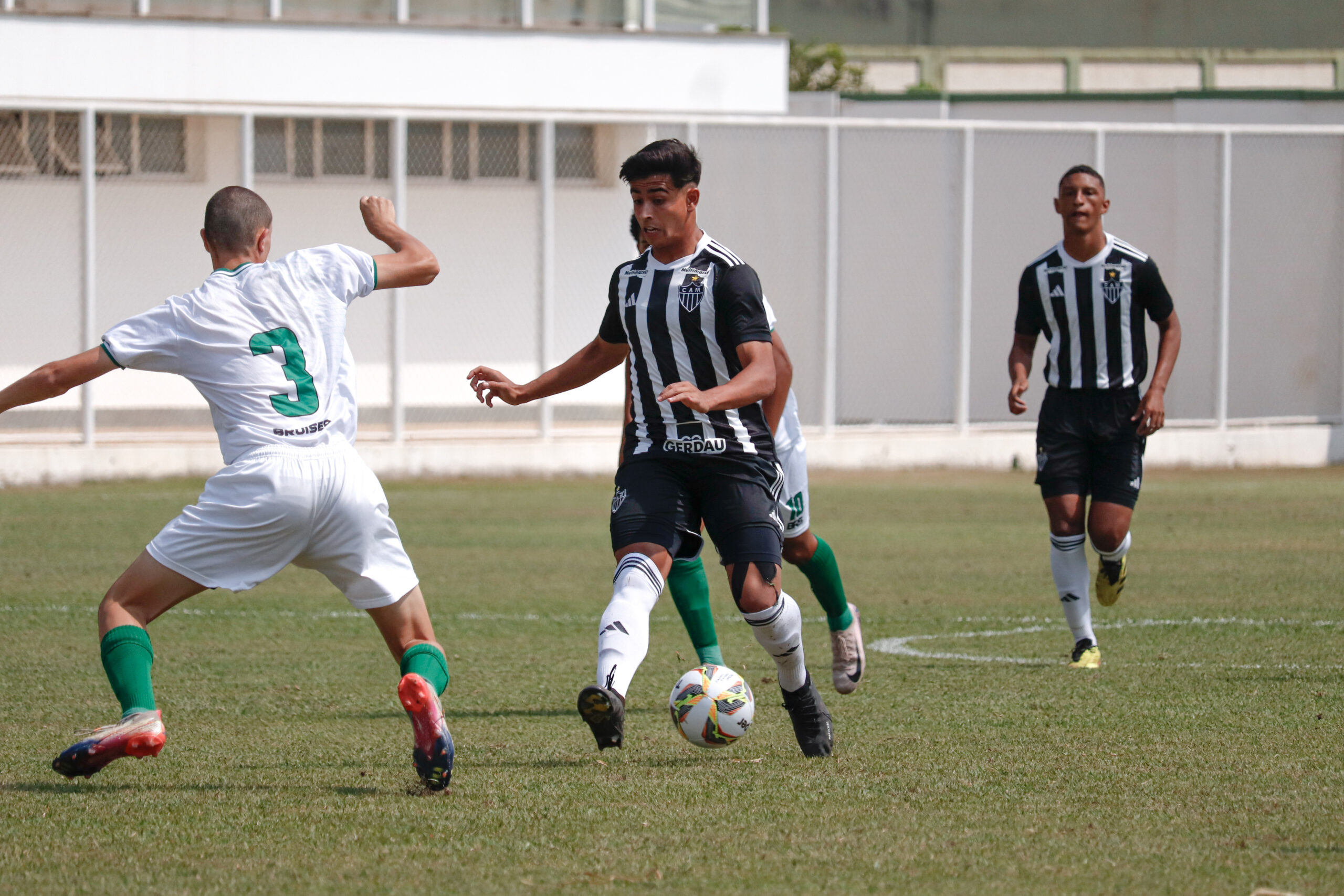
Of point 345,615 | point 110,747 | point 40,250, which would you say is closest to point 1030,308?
point 345,615

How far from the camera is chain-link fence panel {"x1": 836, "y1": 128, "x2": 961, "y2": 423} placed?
802 inches

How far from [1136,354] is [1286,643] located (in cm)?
152

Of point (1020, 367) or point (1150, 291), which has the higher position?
point (1150, 291)

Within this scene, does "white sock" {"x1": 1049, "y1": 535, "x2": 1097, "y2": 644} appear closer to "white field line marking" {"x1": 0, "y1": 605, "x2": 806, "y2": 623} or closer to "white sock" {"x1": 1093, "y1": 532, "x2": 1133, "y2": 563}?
"white sock" {"x1": 1093, "y1": 532, "x2": 1133, "y2": 563}

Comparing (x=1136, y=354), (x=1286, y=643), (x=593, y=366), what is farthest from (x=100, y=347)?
(x=1286, y=643)

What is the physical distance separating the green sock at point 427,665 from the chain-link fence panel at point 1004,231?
54.5 ft

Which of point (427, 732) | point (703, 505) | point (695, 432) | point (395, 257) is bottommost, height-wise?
point (427, 732)

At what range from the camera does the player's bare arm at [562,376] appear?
5.75 meters

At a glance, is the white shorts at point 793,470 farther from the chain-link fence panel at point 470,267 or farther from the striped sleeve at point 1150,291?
the chain-link fence panel at point 470,267

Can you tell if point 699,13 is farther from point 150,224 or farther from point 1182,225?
point 150,224

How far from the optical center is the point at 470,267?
1970 cm

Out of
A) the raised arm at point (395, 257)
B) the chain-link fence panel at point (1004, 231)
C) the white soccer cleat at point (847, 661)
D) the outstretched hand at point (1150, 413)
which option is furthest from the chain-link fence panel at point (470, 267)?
the raised arm at point (395, 257)

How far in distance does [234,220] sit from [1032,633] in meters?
5.01

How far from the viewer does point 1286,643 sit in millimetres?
8070
